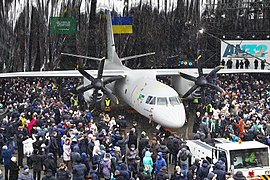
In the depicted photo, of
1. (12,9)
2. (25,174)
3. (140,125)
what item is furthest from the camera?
(12,9)

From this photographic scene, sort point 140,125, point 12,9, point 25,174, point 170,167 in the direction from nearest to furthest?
point 25,174, point 170,167, point 140,125, point 12,9

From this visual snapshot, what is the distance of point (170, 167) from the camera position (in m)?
17.8

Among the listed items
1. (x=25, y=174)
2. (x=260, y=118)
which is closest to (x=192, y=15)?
(x=260, y=118)

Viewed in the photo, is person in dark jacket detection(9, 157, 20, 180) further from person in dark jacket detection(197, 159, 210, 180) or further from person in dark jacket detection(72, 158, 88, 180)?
person in dark jacket detection(197, 159, 210, 180)

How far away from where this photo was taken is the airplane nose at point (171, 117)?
20.9 metres

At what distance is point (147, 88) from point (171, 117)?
3.11 m

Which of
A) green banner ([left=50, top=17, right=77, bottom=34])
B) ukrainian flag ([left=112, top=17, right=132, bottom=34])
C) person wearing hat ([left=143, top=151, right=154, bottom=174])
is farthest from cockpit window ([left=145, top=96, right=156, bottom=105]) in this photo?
ukrainian flag ([left=112, top=17, right=132, bottom=34])

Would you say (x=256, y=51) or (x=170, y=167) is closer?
(x=170, y=167)

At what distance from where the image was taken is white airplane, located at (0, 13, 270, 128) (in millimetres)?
21672

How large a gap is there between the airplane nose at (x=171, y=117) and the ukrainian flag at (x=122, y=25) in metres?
24.8

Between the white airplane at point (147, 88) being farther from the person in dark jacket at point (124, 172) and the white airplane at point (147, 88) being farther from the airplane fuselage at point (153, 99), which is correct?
the person in dark jacket at point (124, 172)

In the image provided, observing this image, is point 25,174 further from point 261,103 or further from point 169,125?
point 261,103

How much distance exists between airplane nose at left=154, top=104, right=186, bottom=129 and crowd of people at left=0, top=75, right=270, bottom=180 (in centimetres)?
62

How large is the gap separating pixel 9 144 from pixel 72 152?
268 centimetres
